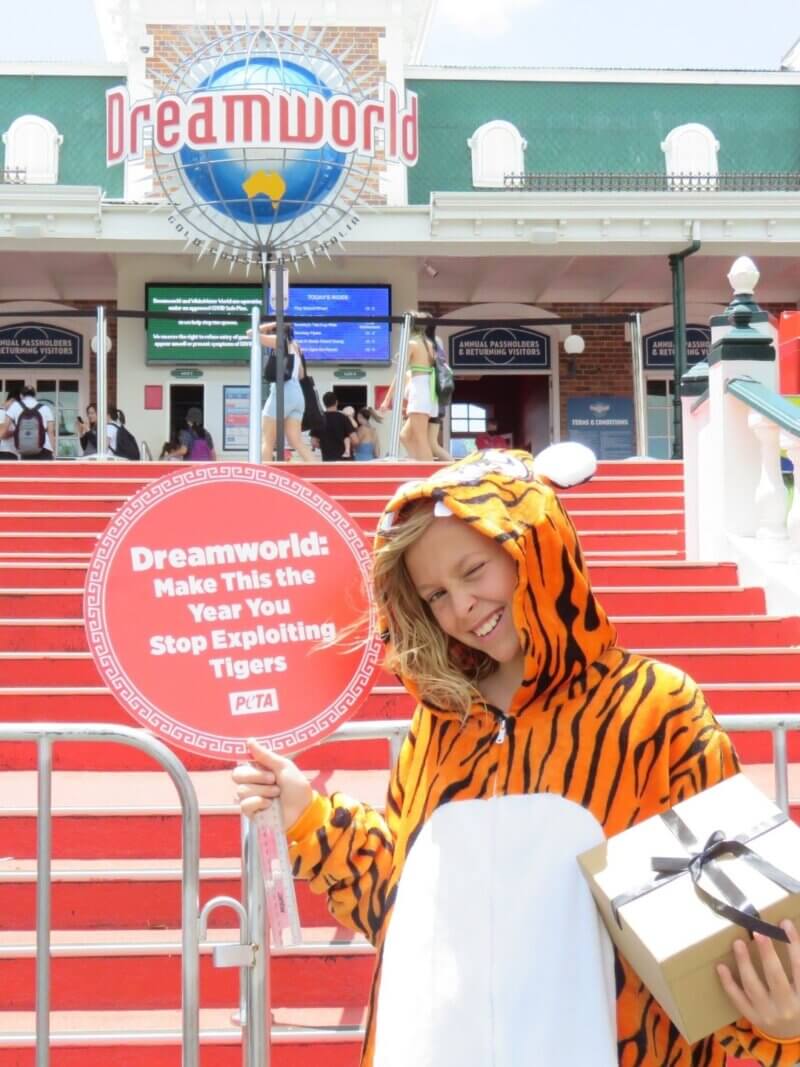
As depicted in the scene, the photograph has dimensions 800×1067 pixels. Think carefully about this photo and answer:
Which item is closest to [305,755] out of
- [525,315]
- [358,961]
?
[358,961]

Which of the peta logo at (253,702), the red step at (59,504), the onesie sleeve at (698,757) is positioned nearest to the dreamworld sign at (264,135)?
the red step at (59,504)

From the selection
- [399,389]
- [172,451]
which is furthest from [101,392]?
[172,451]

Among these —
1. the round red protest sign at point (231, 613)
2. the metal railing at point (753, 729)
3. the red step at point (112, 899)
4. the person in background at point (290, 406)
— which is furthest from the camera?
the person in background at point (290, 406)

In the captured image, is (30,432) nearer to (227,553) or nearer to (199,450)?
(199,450)

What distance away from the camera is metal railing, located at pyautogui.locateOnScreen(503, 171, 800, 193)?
55.5 ft

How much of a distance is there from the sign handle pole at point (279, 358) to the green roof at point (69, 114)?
29.7 feet

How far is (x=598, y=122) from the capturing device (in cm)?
1736

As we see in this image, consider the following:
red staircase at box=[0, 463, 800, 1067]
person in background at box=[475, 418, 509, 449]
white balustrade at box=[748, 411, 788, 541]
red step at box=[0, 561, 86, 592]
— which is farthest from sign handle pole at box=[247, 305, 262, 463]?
person in background at box=[475, 418, 509, 449]

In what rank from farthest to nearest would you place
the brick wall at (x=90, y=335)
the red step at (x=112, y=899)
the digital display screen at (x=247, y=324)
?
the brick wall at (x=90, y=335) → the digital display screen at (x=247, y=324) → the red step at (x=112, y=899)

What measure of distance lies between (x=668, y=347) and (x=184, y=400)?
7.20 metres

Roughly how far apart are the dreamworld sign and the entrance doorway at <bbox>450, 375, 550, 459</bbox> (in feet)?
15.0

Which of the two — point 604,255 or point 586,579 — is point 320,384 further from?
point 586,579

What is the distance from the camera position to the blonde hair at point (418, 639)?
64.4 inches

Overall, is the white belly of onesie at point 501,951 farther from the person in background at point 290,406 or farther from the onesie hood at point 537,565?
the person in background at point 290,406
